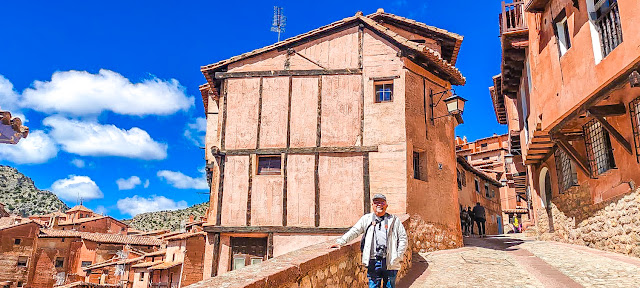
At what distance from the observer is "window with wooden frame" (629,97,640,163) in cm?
1020

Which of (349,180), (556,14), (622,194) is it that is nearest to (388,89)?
(349,180)

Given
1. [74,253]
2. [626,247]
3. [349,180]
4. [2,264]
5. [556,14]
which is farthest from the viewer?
[74,253]

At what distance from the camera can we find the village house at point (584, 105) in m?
9.96

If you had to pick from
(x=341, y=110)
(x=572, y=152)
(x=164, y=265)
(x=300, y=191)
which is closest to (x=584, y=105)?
(x=572, y=152)

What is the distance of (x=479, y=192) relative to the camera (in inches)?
1238

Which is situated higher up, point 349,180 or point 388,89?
point 388,89

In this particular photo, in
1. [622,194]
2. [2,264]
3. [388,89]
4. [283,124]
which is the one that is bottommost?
[2,264]

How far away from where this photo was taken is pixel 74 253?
48.6 m

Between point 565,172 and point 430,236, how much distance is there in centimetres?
570

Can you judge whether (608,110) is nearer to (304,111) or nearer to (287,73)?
(304,111)

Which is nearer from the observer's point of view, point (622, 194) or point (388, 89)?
point (622, 194)

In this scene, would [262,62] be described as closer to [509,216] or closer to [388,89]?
[388,89]

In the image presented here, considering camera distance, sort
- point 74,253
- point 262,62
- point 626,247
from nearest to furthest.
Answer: point 626,247, point 262,62, point 74,253

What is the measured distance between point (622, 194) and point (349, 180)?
7.24 meters
